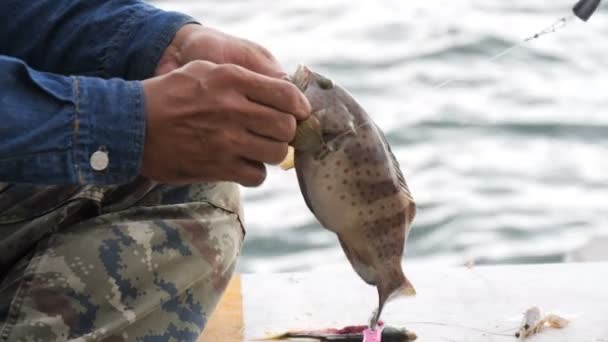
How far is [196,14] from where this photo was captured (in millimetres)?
8734

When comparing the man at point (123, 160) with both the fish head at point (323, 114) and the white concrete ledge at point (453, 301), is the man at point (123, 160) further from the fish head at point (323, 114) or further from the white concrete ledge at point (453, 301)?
the white concrete ledge at point (453, 301)

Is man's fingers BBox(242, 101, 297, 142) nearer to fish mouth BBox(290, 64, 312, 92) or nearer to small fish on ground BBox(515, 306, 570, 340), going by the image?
fish mouth BBox(290, 64, 312, 92)

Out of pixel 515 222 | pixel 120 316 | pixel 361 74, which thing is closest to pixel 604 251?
pixel 515 222

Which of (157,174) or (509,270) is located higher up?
(157,174)

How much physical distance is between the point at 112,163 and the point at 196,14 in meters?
6.60

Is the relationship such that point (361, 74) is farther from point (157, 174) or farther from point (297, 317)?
point (157, 174)

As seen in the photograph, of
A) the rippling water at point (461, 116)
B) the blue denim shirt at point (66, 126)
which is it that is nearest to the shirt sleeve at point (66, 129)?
the blue denim shirt at point (66, 126)

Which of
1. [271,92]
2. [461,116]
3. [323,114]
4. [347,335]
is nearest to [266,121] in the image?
[271,92]

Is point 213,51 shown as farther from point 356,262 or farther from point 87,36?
point 356,262

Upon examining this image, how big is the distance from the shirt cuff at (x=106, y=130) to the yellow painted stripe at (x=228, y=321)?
95cm

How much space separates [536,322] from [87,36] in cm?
131

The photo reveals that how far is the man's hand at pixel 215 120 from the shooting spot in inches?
88.4

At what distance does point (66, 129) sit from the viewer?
2.20 meters

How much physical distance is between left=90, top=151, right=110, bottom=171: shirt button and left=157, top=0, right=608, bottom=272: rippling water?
123 inches
